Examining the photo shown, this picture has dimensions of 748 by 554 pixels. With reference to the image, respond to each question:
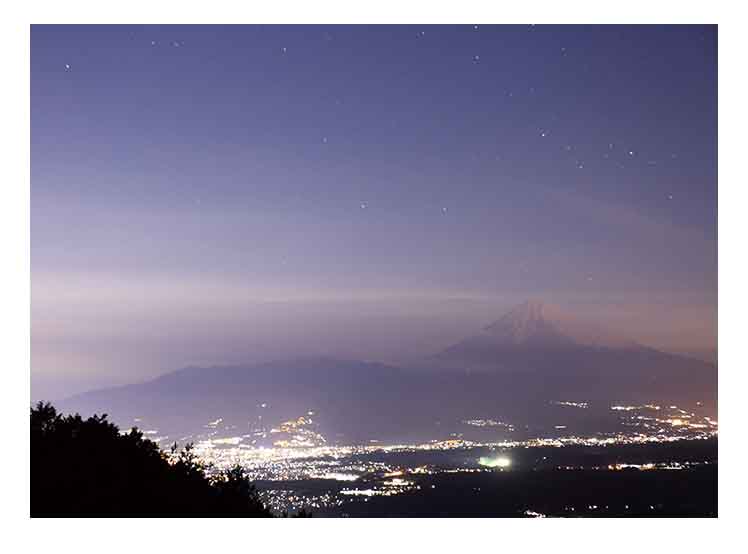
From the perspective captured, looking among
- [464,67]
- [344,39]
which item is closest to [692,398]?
[464,67]

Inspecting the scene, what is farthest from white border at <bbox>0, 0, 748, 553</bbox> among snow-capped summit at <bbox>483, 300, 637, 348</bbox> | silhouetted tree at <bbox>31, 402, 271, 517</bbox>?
snow-capped summit at <bbox>483, 300, 637, 348</bbox>

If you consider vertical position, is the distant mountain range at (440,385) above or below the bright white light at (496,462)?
above

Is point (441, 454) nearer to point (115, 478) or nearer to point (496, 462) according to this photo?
point (496, 462)

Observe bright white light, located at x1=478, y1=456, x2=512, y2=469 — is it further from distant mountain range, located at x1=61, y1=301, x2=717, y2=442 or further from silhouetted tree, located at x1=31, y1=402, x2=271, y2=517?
silhouetted tree, located at x1=31, y1=402, x2=271, y2=517

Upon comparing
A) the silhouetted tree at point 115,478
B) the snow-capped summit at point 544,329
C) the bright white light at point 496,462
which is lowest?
the bright white light at point 496,462

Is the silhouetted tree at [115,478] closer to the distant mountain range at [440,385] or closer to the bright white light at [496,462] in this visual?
the bright white light at [496,462]
